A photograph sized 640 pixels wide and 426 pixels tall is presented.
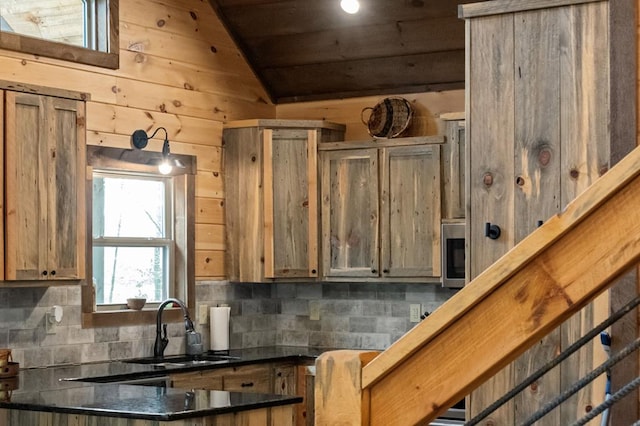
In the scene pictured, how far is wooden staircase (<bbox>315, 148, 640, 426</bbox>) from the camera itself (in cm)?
139

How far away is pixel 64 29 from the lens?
19.3 ft

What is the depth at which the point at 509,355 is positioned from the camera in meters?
1.43

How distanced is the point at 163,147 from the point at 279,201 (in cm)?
83

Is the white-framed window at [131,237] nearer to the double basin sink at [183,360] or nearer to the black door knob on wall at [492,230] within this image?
the double basin sink at [183,360]

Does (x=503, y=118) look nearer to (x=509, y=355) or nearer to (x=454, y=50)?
(x=509, y=355)

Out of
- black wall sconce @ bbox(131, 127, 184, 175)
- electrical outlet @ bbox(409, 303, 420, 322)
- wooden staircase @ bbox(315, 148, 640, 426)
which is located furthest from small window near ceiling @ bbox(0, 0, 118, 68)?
wooden staircase @ bbox(315, 148, 640, 426)

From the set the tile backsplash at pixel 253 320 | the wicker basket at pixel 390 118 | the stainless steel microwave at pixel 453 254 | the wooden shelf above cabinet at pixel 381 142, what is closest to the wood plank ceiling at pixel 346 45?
the wicker basket at pixel 390 118

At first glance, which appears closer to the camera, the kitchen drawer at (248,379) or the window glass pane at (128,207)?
the kitchen drawer at (248,379)

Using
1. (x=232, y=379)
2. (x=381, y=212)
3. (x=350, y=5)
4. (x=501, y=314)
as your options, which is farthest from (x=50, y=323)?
(x=501, y=314)

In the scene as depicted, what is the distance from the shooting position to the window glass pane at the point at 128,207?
6113 mm

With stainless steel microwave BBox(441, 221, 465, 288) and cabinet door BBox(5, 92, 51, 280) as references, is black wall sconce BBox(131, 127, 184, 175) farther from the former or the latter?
stainless steel microwave BBox(441, 221, 465, 288)

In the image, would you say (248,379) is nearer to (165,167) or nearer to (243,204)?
(243,204)

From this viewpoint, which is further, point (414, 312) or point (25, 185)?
point (414, 312)

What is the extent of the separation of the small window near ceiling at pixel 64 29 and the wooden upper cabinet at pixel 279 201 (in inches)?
43.4
